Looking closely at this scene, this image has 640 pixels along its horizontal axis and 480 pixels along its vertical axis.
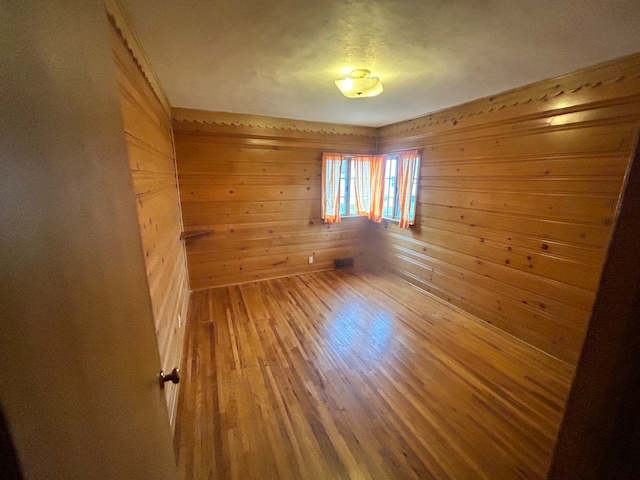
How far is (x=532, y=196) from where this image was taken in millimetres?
2381

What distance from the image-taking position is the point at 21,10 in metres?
0.37

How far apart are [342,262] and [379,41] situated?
3366 mm

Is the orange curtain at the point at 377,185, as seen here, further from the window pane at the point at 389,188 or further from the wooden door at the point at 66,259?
the wooden door at the point at 66,259

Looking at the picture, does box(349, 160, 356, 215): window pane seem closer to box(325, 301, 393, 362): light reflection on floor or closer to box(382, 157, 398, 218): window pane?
box(382, 157, 398, 218): window pane

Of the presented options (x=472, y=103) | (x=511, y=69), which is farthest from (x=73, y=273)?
(x=472, y=103)

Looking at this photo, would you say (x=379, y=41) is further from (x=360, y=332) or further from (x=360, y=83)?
(x=360, y=332)

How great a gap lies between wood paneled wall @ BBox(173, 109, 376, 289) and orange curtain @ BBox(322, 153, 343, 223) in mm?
111

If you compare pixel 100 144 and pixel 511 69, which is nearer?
pixel 100 144

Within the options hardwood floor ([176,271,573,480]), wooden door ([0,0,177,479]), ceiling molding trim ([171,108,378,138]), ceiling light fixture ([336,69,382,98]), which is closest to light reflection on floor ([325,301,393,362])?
hardwood floor ([176,271,573,480])

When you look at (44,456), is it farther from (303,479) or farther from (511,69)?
(511,69)

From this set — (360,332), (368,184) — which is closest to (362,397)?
(360,332)

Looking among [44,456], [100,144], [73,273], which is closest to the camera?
[44,456]

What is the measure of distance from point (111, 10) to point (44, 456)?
1.63m

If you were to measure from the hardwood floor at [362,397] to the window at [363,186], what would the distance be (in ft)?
5.50
